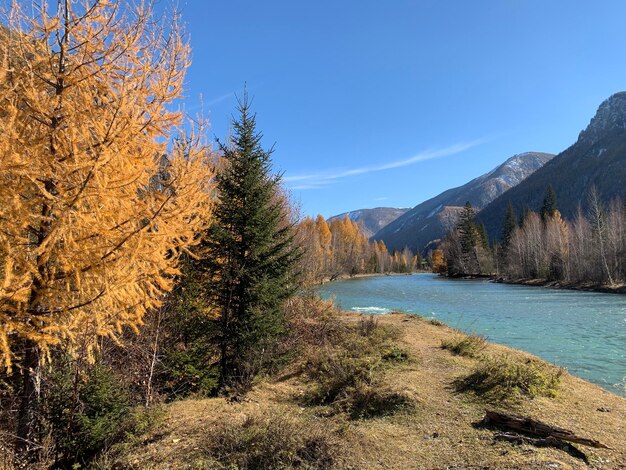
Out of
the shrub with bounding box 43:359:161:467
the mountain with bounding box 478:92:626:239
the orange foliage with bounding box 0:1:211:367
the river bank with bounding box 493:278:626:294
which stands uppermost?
the mountain with bounding box 478:92:626:239

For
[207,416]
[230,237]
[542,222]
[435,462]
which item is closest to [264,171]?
[230,237]

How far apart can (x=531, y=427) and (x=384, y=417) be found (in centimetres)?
226

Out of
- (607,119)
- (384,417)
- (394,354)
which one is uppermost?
(607,119)

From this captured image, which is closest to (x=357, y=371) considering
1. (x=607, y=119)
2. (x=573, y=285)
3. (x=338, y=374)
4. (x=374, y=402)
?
(x=338, y=374)

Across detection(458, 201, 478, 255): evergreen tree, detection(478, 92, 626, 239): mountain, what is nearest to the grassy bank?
detection(458, 201, 478, 255): evergreen tree

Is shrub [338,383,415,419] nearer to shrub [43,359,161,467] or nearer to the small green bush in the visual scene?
the small green bush

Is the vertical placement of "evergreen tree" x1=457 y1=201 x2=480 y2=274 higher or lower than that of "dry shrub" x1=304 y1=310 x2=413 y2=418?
higher

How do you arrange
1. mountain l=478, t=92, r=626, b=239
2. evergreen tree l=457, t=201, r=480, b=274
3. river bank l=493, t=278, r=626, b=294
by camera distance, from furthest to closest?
mountain l=478, t=92, r=626, b=239 → evergreen tree l=457, t=201, r=480, b=274 → river bank l=493, t=278, r=626, b=294

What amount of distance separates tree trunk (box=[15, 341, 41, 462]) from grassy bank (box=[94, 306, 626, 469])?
2.96ft

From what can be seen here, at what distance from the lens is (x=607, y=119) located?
16300cm

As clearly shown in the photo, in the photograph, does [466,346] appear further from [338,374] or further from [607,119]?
[607,119]

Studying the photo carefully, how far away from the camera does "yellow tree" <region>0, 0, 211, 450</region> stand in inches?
125

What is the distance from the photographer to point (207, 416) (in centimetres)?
648

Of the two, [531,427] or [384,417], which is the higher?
[531,427]
